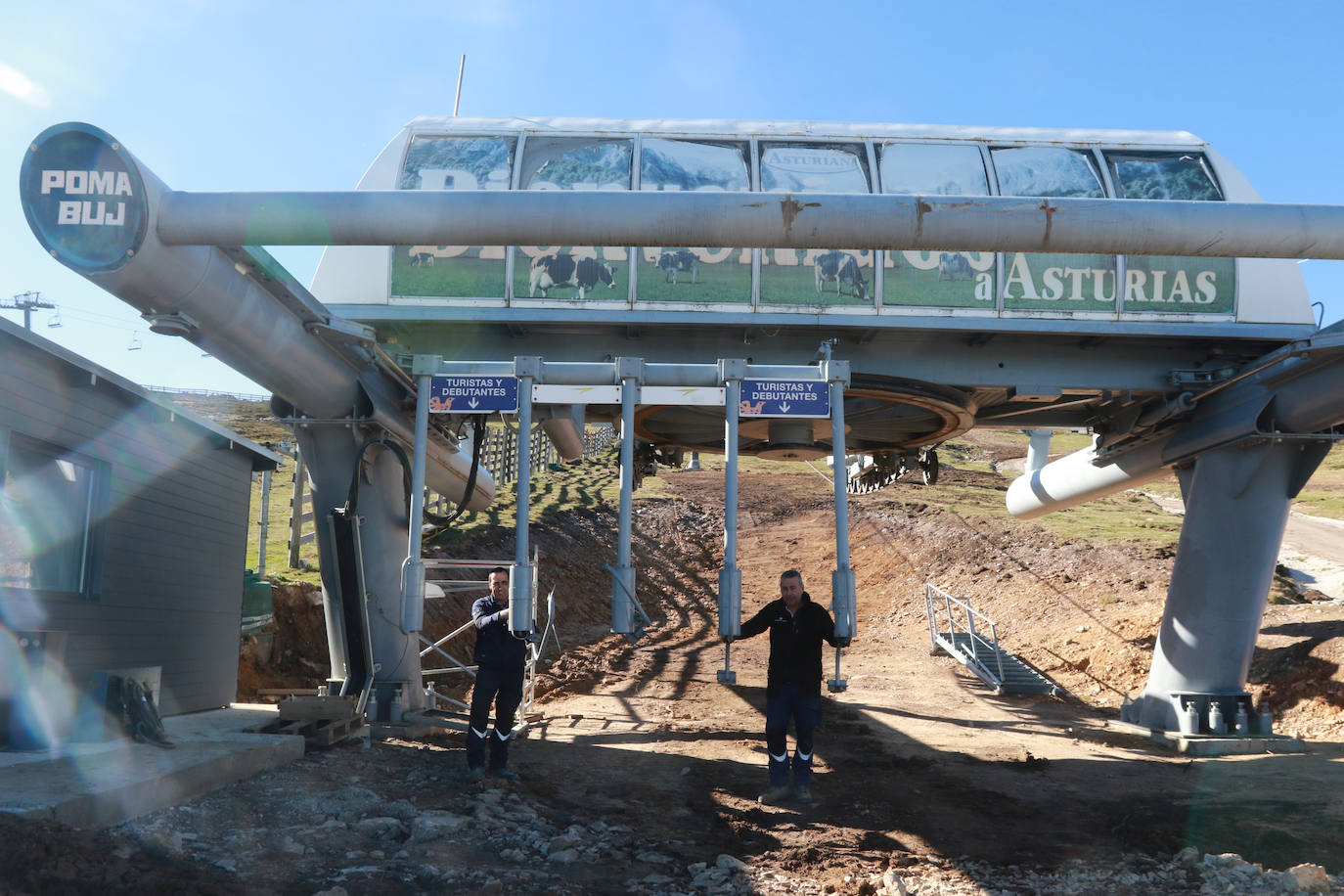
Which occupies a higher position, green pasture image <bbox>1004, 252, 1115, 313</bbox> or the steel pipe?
green pasture image <bbox>1004, 252, 1115, 313</bbox>

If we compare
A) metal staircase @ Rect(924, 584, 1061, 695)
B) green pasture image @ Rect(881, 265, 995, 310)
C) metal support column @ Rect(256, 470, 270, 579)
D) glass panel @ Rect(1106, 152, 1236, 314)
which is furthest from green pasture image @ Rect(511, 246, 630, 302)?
metal staircase @ Rect(924, 584, 1061, 695)

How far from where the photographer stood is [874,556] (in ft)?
110

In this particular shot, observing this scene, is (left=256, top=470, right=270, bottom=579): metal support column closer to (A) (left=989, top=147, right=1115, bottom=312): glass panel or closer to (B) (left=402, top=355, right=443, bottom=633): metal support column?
(B) (left=402, top=355, right=443, bottom=633): metal support column

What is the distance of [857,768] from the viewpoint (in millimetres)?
10734

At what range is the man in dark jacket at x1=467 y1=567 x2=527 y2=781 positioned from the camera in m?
8.70

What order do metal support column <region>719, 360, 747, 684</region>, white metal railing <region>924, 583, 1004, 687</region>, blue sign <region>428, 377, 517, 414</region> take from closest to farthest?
metal support column <region>719, 360, 747, 684</region> → blue sign <region>428, 377, 517, 414</region> → white metal railing <region>924, 583, 1004, 687</region>

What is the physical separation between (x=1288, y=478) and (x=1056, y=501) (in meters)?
5.06

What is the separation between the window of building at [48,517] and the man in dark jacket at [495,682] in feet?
13.7

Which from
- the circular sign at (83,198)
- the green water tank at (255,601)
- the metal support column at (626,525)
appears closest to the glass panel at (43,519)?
the circular sign at (83,198)

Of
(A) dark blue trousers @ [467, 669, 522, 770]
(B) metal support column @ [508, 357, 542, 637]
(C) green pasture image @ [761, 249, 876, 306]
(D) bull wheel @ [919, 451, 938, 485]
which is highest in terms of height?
(C) green pasture image @ [761, 249, 876, 306]

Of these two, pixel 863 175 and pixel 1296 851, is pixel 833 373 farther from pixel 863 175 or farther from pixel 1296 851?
A: pixel 1296 851

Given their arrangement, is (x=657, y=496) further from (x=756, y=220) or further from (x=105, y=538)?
(x=756, y=220)

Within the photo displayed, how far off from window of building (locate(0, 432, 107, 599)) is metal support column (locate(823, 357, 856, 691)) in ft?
23.6

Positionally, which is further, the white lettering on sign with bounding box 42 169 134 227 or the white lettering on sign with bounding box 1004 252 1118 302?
the white lettering on sign with bounding box 1004 252 1118 302
